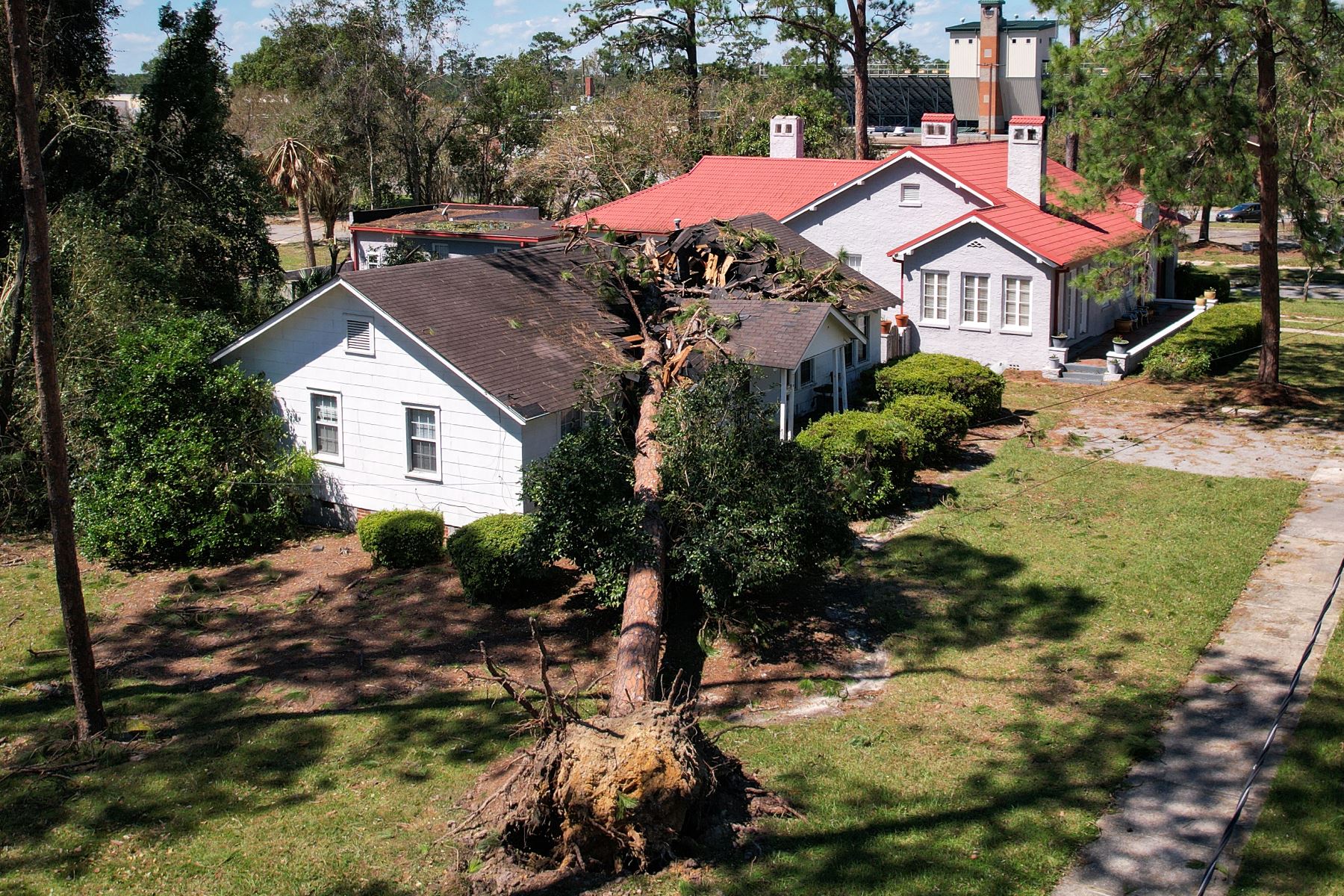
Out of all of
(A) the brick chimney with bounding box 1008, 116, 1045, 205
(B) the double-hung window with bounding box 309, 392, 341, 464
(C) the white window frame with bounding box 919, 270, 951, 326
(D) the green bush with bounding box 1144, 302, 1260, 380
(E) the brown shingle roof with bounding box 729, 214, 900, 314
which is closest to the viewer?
(B) the double-hung window with bounding box 309, 392, 341, 464

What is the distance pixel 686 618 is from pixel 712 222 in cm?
1247

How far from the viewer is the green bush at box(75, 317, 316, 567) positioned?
18750 mm

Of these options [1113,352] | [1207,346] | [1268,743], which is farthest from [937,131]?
[1268,743]

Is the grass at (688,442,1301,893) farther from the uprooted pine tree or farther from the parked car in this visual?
the parked car

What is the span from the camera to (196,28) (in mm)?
28109

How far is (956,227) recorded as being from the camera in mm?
29281

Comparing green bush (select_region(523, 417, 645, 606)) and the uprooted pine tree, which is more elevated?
green bush (select_region(523, 417, 645, 606))

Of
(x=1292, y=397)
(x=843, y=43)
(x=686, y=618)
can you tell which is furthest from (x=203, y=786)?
(x=843, y=43)

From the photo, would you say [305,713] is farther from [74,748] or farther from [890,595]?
[890,595]

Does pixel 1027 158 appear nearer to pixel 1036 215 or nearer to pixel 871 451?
pixel 1036 215

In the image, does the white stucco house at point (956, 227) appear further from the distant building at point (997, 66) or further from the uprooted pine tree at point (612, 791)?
the distant building at point (997, 66)

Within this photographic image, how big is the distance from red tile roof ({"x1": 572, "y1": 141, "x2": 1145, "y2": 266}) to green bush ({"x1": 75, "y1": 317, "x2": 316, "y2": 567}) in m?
15.4

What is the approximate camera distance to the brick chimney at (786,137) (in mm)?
37406

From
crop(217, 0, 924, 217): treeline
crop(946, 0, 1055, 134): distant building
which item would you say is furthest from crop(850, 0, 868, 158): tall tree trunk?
crop(946, 0, 1055, 134): distant building
